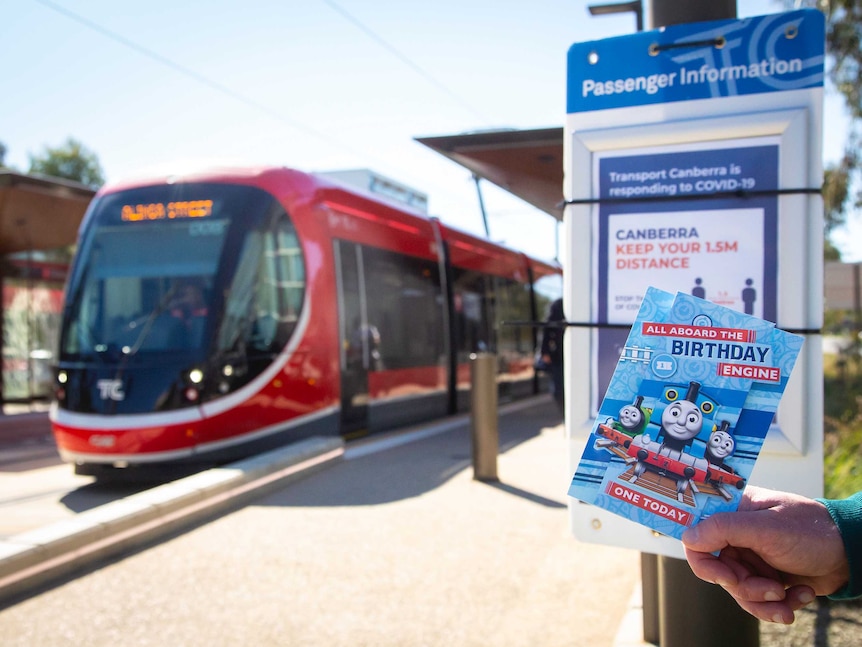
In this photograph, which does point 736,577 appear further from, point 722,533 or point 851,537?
point 851,537

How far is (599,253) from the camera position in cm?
287

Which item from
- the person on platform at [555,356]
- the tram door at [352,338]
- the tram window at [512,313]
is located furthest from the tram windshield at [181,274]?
the tram window at [512,313]

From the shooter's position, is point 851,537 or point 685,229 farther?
point 685,229

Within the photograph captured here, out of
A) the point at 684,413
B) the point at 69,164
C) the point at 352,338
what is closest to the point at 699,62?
the point at 684,413

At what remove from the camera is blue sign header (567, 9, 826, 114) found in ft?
8.69

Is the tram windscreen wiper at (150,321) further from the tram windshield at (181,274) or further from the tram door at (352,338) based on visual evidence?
the tram door at (352,338)

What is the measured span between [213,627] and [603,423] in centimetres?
319

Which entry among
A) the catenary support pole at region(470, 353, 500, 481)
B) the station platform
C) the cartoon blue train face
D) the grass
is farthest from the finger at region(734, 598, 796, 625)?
the catenary support pole at region(470, 353, 500, 481)

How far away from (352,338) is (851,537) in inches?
374

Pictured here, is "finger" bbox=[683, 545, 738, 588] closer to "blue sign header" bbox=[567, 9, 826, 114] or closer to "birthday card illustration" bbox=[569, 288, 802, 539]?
"birthday card illustration" bbox=[569, 288, 802, 539]

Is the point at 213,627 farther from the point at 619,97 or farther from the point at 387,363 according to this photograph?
the point at 387,363

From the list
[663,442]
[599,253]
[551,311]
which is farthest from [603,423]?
[551,311]

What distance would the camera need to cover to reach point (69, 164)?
147ft

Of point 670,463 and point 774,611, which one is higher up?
point 670,463
